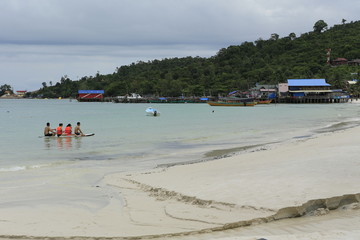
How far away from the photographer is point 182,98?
180m

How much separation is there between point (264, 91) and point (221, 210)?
461 ft

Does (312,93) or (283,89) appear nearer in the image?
(312,93)

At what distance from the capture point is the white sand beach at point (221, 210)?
7.12m

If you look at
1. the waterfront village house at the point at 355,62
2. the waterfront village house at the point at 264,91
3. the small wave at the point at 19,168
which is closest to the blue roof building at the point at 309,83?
the waterfront village house at the point at 264,91

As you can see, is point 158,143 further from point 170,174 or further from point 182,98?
point 182,98

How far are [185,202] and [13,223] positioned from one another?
11.8ft

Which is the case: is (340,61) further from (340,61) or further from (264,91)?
(264,91)

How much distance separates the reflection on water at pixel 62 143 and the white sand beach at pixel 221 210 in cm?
1317

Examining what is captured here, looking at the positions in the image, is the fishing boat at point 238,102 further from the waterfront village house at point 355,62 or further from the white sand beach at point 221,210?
the white sand beach at point 221,210

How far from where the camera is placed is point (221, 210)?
27.6 ft

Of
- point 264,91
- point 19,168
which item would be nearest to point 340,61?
point 264,91

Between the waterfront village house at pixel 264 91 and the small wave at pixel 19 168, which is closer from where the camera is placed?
the small wave at pixel 19 168

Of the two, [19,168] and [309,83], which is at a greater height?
[309,83]

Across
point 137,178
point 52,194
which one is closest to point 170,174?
point 137,178
